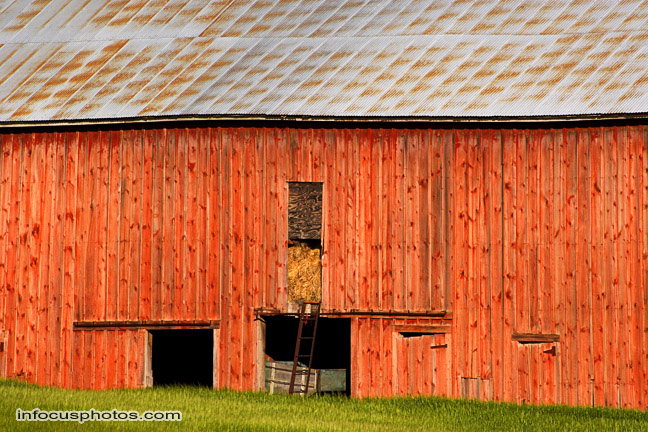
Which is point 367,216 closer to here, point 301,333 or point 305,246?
point 305,246

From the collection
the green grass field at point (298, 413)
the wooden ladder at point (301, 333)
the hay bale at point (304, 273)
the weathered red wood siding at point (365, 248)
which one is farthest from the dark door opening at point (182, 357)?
the hay bale at point (304, 273)

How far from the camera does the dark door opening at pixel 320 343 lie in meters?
25.8

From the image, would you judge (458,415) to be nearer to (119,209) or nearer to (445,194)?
(445,194)

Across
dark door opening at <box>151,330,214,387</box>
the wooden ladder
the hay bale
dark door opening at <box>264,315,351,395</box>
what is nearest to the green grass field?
the wooden ladder

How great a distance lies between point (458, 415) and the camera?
2148 centimetres

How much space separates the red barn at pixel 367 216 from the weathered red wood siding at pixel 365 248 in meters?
0.04

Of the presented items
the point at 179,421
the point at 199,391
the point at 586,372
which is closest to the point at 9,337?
the point at 199,391

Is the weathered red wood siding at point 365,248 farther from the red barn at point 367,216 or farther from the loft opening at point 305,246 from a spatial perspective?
the loft opening at point 305,246

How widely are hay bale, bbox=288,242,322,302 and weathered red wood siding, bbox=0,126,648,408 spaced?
0.18m

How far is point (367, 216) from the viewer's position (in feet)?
79.4

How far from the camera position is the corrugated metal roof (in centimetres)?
2430

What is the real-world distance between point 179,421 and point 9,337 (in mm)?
6980

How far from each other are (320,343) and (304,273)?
2.45 metres

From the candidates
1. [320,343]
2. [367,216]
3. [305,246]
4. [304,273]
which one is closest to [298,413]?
[304,273]
